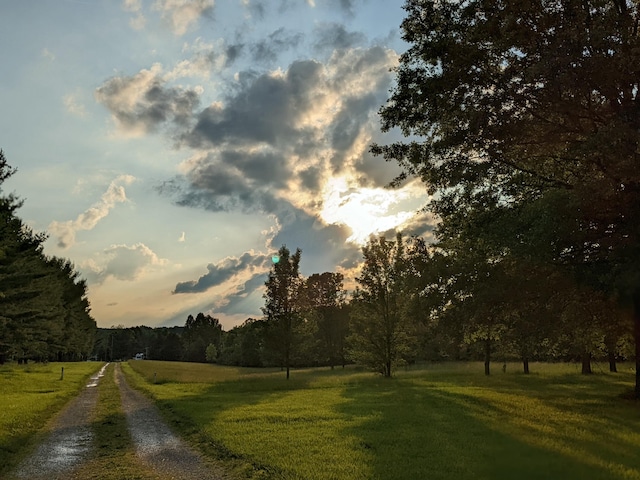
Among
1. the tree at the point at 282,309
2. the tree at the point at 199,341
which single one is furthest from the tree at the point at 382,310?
the tree at the point at 199,341

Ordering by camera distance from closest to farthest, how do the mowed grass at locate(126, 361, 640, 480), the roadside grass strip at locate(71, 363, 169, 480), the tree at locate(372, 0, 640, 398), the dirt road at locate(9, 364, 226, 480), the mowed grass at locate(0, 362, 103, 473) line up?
the mowed grass at locate(126, 361, 640, 480), the roadside grass strip at locate(71, 363, 169, 480), the dirt road at locate(9, 364, 226, 480), the mowed grass at locate(0, 362, 103, 473), the tree at locate(372, 0, 640, 398)

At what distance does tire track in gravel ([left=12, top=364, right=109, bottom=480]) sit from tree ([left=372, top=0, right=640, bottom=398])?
1439 centimetres

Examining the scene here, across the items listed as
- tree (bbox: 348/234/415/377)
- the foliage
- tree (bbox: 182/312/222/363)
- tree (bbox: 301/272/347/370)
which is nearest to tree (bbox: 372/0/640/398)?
tree (bbox: 348/234/415/377)

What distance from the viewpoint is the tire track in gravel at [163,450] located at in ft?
32.8

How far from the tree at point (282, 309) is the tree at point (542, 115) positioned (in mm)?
26653

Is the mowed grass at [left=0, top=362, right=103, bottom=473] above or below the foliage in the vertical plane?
above

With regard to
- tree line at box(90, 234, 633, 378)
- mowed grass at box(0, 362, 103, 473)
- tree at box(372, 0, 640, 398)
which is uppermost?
tree at box(372, 0, 640, 398)

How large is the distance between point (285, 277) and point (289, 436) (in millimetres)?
32056

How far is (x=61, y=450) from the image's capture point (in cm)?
1253

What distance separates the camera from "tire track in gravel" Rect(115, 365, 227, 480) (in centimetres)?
1001

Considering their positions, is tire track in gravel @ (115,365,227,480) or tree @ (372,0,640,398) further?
tree @ (372,0,640,398)

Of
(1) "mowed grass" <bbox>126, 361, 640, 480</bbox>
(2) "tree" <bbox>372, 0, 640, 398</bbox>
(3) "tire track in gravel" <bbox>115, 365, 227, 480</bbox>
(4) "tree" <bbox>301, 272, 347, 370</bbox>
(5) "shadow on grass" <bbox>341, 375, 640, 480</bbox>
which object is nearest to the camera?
(5) "shadow on grass" <bbox>341, 375, 640, 480</bbox>

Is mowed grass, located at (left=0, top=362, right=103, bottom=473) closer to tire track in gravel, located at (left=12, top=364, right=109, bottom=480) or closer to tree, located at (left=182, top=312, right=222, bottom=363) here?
tire track in gravel, located at (left=12, top=364, right=109, bottom=480)

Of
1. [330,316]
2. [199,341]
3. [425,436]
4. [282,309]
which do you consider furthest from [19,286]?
[199,341]
